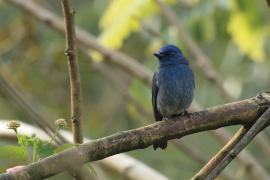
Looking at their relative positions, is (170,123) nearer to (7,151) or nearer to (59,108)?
(7,151)

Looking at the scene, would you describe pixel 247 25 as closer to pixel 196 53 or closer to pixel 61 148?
pixel 196 53

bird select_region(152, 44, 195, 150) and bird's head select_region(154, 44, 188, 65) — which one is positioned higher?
bird's head select_region(154, 44, 188, 65)

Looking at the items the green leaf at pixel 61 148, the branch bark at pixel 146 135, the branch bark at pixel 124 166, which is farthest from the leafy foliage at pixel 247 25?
the green leaf at pixel 61 148

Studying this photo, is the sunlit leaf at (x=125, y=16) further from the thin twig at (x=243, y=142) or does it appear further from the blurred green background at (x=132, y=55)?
the thin twig at (x=243, y=142)

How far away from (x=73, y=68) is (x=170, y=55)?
254 centimetres

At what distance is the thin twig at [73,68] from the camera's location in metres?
3.41

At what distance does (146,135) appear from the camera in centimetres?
369

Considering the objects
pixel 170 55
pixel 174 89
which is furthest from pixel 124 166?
pixel 170 55

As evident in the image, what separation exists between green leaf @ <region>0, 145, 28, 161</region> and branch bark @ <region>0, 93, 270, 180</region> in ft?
0.35

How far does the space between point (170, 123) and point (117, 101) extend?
6648mm

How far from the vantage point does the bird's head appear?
595cm

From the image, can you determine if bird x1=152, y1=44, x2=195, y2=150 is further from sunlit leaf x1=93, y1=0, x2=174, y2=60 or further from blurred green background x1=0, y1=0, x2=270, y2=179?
sunlit leaf x1=93, y1=0, x2=174, y2=60

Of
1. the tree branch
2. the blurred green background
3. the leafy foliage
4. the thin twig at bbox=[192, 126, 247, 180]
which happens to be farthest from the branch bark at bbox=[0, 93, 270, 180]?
the tree branch

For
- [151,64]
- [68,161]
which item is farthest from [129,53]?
[68,161]
